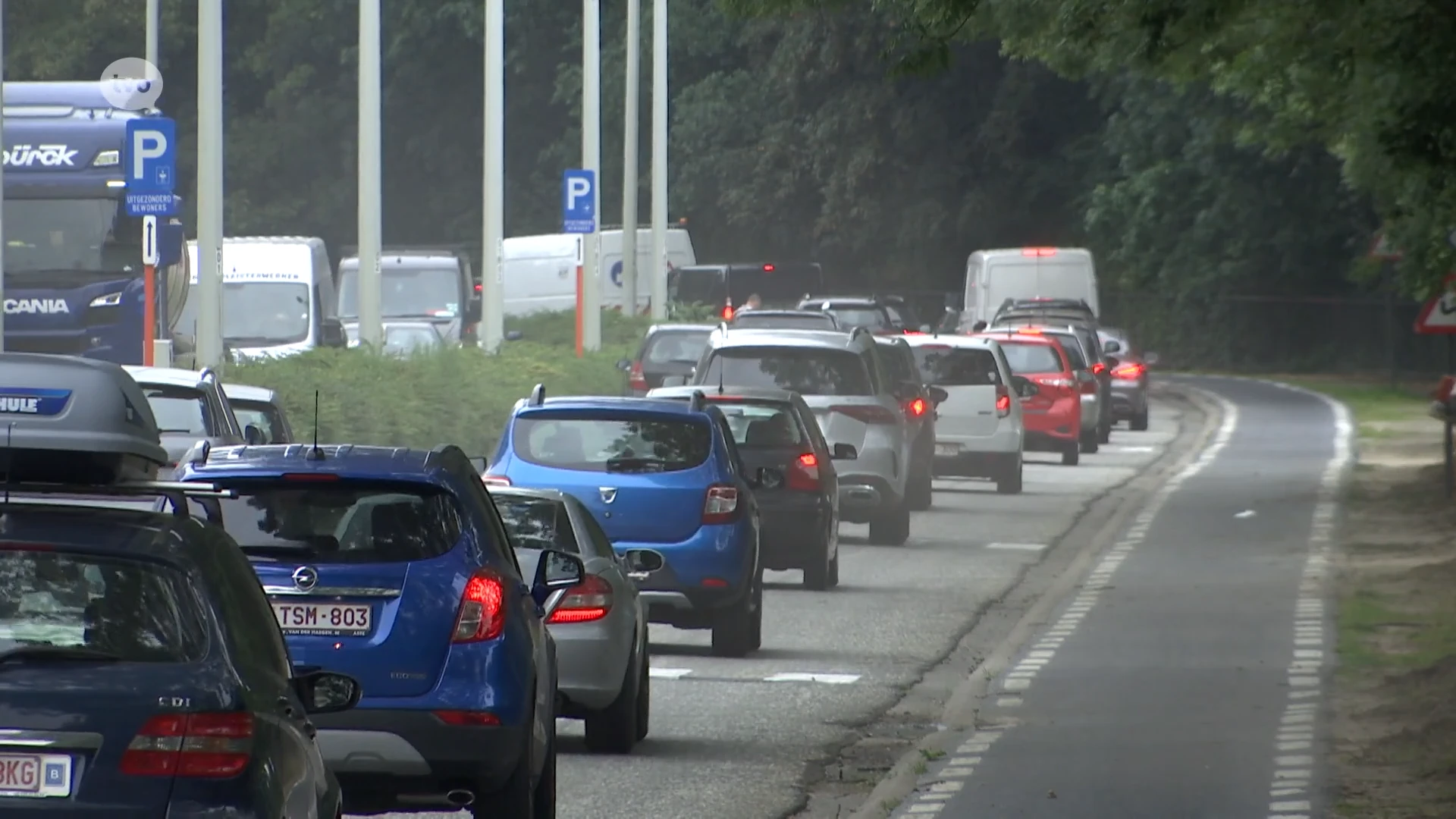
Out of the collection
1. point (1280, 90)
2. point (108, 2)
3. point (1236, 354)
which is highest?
point (108, 2)

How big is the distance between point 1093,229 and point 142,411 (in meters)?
A: 65.6

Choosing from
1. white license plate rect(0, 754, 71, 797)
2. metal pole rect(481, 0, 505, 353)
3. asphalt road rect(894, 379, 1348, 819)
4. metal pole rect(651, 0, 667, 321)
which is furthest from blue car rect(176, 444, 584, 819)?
metal pole rect(651, 0, 667, 321)

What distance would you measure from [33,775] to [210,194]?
824 inches

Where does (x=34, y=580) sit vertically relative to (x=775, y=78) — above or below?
below

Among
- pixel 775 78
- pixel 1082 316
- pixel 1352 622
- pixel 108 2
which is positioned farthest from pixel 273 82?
pixel 1352 622

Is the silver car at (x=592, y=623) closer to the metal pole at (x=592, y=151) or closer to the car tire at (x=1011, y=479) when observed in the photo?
the car tire at (x=1011, y=479)

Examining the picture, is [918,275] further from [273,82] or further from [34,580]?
[34,580]

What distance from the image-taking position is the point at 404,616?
880 centimetres

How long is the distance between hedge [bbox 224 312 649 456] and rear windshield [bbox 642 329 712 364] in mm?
710

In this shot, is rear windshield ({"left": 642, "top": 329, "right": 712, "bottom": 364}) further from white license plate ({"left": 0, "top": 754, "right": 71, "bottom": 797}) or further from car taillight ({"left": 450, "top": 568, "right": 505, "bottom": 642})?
white license plate ({"left": 0, "top": 754, "right": 71, "bottom": 797})

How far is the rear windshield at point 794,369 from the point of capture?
22578mm

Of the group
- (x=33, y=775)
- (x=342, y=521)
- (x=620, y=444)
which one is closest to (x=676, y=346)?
(x=620, y=444)

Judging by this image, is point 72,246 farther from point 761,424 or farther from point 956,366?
point 761,424

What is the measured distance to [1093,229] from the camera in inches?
2869
